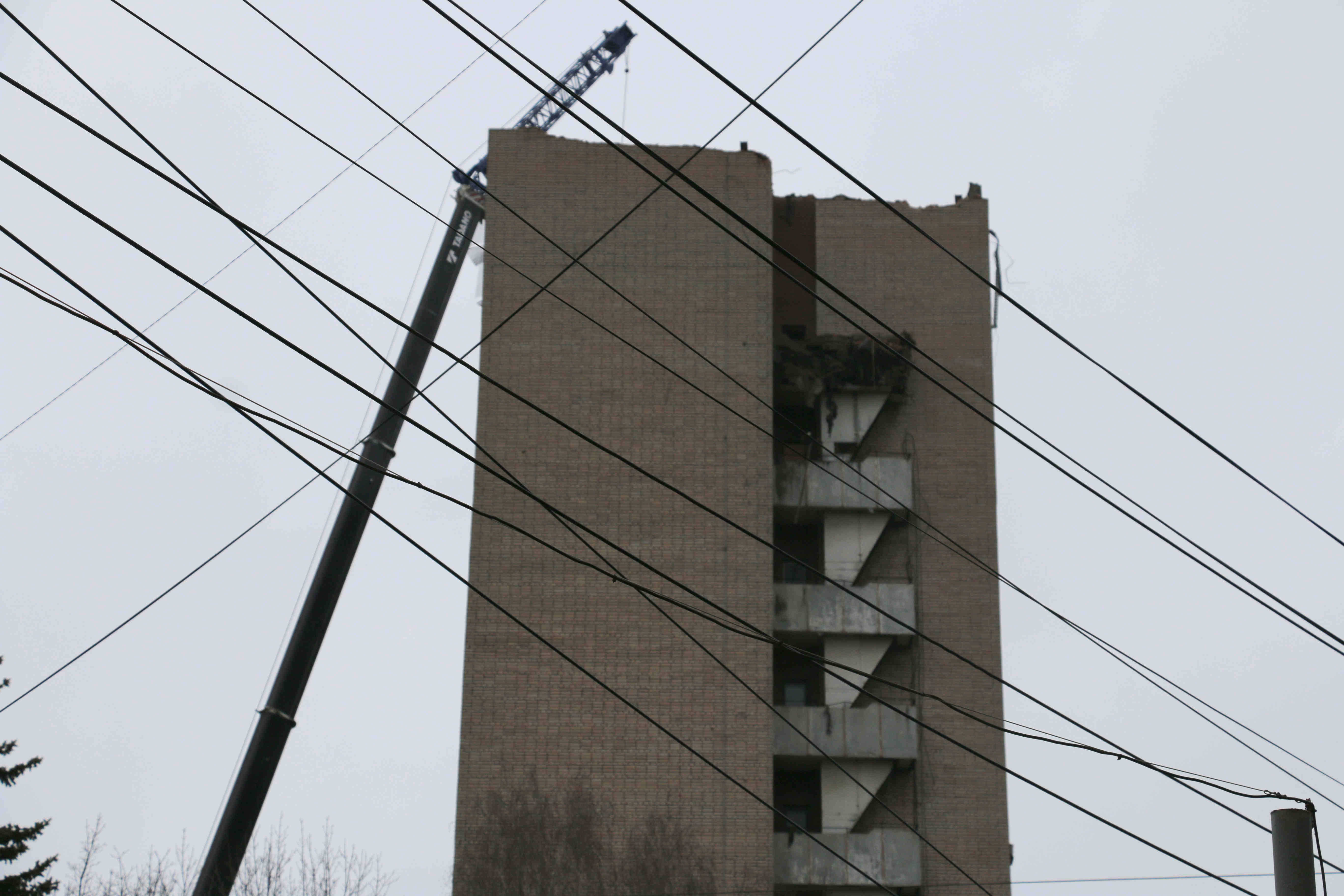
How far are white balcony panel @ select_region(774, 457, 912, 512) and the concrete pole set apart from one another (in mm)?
27532

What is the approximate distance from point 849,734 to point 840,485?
581 cm

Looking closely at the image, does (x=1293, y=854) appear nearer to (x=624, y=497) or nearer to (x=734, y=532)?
(x=734, y=532)

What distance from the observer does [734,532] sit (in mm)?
35312

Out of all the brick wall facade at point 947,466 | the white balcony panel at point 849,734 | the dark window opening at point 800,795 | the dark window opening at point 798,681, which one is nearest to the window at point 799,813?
the dark window opening at point 800,795

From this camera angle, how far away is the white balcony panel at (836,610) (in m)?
36.1

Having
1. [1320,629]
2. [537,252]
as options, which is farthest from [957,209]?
Result: [1320,629]

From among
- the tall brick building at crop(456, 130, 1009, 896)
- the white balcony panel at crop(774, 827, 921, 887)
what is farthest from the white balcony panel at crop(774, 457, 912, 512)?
the white balcony panel at crop(774, 827, 921, 887)

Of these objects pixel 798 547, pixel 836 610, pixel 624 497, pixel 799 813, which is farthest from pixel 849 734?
pixel 624 497

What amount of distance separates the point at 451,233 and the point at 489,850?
12810mm

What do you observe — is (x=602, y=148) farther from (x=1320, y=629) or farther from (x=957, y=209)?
(x=1320, y=629)

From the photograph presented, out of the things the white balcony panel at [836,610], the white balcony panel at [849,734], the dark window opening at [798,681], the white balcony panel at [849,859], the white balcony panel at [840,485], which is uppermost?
the white balcony panel at [840,485]

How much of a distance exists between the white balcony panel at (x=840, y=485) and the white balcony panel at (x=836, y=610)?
6.47ft

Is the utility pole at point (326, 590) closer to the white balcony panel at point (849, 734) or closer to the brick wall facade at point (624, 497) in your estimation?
the brick wall facade at point (624, 497)

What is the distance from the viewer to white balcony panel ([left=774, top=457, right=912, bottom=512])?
37188mm
